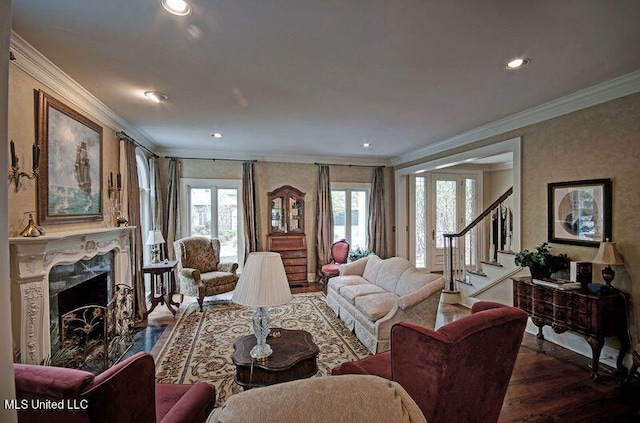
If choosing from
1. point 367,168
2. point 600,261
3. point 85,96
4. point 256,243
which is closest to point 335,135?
point 367,168

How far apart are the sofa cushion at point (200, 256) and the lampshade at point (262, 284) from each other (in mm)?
3339

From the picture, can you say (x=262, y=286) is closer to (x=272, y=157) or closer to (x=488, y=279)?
(x=488, y=279)

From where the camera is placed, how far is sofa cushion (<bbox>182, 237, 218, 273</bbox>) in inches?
197

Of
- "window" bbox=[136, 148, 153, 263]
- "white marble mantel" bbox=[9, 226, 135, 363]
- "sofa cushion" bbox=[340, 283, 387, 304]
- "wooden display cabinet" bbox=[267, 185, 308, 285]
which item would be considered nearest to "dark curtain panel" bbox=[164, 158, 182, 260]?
Answer: "window" bbox=[136, 148, 153, 263]

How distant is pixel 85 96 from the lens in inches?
118

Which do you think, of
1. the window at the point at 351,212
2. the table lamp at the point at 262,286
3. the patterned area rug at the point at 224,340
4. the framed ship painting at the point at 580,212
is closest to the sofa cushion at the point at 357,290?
the patterned area rug at the point at 224,340

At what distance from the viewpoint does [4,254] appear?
0.74 metres

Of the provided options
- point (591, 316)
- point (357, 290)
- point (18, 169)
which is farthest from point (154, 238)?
point (591, 316)

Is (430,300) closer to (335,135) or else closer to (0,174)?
(335,135)

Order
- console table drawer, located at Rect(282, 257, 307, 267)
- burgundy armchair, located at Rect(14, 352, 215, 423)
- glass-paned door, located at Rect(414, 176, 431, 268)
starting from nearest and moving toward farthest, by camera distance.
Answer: burgundy armchair, located at Rect(14, 352, 215, 423), console table drawer, located at Rect(282, 257, 307, 267), glass-paned door, located at Rect(414, 176, 431, 268)

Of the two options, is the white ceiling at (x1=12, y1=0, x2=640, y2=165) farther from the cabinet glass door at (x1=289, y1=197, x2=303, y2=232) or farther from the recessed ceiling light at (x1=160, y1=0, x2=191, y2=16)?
the cabinet glass door at (x1=289, y1=197, x2=303, y2=232)

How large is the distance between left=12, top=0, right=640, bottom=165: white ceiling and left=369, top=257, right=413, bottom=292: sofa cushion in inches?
76.2

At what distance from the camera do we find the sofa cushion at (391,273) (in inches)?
151

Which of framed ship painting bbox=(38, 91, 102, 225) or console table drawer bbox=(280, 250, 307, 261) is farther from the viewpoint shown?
console table drawer bbox=(280, 250, 307, 261)
